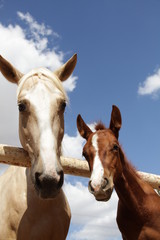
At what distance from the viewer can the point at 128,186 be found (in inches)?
201

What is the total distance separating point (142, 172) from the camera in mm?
5941

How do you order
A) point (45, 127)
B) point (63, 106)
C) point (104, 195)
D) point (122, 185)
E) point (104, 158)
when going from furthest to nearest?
point (122, 185), point (104, 158), point (104, 195), point (63, 106), point (45, 127)

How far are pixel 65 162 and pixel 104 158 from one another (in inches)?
30.2

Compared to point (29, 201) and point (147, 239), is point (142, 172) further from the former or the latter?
point (29, 201)

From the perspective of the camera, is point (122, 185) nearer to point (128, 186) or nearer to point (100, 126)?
point (128, 186)

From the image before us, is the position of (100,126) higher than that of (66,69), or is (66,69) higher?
(66,69)

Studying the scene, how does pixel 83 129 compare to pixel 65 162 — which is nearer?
pixel 65 162

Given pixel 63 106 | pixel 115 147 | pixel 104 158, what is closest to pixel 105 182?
Answer: pixel 104 158

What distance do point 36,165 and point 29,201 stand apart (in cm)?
114

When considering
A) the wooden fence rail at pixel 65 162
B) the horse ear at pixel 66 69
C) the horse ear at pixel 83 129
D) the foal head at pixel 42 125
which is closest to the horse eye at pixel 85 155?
the wooden fence rail at pixel 65 162

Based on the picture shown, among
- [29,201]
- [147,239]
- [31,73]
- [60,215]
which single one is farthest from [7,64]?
[147,239]

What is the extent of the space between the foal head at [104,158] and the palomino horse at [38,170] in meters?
0.67

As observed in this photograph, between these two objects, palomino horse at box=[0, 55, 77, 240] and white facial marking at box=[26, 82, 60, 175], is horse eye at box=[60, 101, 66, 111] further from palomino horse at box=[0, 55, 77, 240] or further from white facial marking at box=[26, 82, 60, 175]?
white facial marking at box=[26, 82, 60, 175]

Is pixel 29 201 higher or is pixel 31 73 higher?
pixel 31 73
